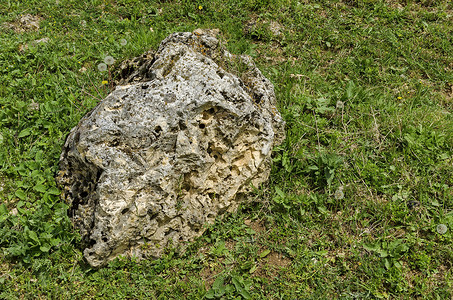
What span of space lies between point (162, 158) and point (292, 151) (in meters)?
1.70

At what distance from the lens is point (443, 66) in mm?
5965

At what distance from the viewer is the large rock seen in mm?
3574

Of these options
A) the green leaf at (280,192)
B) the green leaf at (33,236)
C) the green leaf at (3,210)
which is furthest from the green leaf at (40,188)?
the green leaf at (280,192)

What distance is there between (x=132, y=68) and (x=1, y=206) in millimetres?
2277

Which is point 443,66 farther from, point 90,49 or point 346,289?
point 90,49

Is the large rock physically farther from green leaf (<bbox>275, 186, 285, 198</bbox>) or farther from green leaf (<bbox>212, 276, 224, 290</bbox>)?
green leaf (<bbox>212, 276, 224, 290</bbox>)

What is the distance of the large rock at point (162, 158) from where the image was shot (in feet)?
11.7

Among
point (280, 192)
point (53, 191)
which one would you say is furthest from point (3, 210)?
point (280, 192)

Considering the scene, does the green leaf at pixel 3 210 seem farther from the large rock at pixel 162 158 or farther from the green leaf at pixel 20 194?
the large rock at pixel 162 158

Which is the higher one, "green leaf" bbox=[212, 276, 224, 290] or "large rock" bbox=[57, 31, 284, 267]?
"large rock" bbox=[57, 31, 284, 267]

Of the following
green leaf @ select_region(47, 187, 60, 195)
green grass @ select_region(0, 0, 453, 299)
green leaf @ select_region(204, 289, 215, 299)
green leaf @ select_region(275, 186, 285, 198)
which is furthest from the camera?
green leaf @ select_region(275, 186, 285, 198)

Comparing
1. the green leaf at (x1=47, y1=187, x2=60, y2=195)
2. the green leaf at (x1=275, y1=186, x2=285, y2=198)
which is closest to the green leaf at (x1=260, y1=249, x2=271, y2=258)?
the green leaf at (x1=275, y1=186, x2=285, y2=198)

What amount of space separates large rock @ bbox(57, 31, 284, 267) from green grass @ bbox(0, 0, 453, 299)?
0.25 m

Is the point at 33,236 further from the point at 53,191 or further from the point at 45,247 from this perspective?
the point at 53,191
